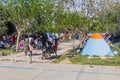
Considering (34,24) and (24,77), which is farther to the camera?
(34,24)

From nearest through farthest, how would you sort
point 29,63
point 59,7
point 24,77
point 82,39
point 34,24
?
1. point 24,77
2. point 29,63
3. point 34,24
4. point 59,7
5. point 82,39

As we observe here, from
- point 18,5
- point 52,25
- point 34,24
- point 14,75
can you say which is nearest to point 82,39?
point 52,25

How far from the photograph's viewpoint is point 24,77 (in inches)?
540

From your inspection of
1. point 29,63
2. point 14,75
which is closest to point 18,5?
point 29,63

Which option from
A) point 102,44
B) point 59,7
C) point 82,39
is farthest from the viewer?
point 82,39

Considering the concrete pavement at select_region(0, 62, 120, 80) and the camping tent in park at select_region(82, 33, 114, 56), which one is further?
the camping tent in park at select_region(82, 33, 114, 56)

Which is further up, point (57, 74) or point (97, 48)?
point (97, 48)

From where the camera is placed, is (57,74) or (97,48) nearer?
(57,74)

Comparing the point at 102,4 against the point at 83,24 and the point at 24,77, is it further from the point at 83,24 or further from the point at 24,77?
the point at 24,77

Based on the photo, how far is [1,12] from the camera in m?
29.7

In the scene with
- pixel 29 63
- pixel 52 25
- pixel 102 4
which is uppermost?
pixel 102 4

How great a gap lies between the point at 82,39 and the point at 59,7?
15.8 feet

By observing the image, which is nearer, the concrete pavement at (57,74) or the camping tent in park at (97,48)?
the concrete pavement at (57,74)

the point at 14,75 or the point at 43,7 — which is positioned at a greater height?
the point at 43,7
